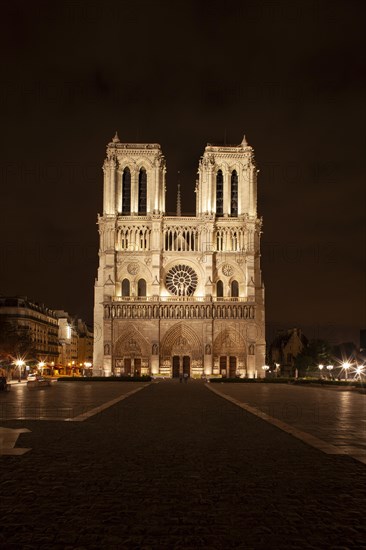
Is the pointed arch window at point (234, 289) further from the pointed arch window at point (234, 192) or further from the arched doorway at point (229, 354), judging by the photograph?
the pointed arch window at point (234, 192)

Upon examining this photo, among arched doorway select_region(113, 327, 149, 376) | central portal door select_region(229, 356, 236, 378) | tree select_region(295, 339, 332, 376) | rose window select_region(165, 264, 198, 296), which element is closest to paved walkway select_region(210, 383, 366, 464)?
arched doorway select_region(113, 327, 149, 376)

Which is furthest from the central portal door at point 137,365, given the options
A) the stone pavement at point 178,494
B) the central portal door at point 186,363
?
the stone pavement at point 178,494

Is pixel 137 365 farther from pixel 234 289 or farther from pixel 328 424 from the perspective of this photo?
pixel 328 424

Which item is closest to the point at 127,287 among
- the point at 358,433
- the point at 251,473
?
the point at 358,433

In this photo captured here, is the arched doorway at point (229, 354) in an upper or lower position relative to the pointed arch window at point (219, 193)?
lower

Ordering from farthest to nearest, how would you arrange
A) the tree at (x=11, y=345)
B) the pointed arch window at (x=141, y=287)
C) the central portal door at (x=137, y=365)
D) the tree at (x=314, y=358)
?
the tree at (x=314, y=358) < the pointed arch window at (x=141, y=287) < the central portal door at (x=137, y=365) < the tree at (x=11, y=345)

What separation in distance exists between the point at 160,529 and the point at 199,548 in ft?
2.31

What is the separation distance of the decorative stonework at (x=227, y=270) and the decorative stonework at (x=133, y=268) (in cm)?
1089

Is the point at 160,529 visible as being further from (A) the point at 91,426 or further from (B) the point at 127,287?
(B) the point at 127,287

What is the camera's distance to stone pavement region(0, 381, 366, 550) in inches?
249

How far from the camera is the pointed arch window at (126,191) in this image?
8325 centimetres

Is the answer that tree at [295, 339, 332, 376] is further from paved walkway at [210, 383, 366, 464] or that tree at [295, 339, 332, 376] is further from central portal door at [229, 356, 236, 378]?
paved walkway at [210, 383, 366, 464]

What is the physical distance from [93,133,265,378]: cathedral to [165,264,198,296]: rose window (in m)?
0.13

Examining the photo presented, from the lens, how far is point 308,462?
10984mm
